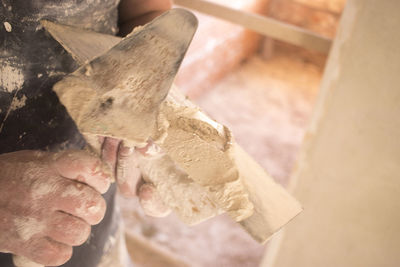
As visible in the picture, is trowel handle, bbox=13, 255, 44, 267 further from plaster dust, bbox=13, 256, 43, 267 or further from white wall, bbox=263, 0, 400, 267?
white wall, bbox=263, 0, 400, 267

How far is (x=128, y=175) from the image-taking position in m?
0.68

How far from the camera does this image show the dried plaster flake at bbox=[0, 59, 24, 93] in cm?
57

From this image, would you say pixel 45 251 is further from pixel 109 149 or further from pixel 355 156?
pixel 355 156

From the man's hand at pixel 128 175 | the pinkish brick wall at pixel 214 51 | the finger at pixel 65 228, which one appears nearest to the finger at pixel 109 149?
the man's hand at pixel 128 175

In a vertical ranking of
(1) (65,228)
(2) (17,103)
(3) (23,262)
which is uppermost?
(2) (17,103)

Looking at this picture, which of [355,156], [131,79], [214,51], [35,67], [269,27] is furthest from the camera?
[214,51]

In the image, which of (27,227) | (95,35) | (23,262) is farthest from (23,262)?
(95,35)

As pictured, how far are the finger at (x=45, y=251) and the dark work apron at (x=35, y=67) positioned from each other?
0.52ft

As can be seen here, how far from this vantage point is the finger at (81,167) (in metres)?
0.56

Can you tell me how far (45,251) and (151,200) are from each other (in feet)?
0.71

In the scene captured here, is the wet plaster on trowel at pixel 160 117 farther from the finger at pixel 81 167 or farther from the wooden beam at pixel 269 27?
the wooden beam at pixel 269 27

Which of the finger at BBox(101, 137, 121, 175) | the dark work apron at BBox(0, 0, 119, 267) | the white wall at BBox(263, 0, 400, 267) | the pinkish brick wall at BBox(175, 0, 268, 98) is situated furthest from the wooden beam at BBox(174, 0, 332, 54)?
the pinkish brick wall at BBox(175, 0, 268, 98)

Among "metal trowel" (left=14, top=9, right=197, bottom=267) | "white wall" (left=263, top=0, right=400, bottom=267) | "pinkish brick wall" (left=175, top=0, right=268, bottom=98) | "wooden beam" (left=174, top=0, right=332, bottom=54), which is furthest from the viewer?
"pinkish brick wall" (left=175, top=0, right=268, bottom=98)

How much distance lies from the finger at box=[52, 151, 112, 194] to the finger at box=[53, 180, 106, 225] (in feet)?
0.04
